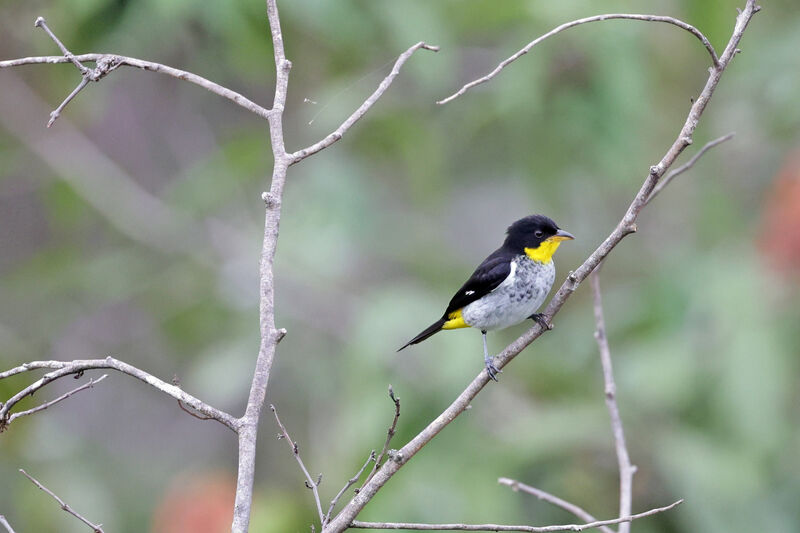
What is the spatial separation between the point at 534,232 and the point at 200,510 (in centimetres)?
253

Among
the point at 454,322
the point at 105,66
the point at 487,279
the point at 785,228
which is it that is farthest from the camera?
the point at 785,228

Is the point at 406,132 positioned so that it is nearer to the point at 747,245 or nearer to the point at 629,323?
the point at 629,323

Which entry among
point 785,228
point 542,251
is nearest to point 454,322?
point 542,251

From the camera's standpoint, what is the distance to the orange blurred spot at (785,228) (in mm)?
5301

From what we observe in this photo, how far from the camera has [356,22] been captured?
17.1ft

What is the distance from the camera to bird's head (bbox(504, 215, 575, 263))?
367 cm

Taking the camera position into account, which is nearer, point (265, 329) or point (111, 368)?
point (111, 368)

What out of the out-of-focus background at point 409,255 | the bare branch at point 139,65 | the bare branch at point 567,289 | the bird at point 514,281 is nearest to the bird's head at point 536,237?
the bird at point 514,281

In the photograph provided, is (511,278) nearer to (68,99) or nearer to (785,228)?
(68,99)

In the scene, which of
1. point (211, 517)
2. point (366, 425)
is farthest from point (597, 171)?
point (211, 517)

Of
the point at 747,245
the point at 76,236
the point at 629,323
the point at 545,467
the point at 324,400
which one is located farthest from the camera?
the point at 76,236

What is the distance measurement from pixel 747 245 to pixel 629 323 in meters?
1.10

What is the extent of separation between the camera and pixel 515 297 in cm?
Answer: 360

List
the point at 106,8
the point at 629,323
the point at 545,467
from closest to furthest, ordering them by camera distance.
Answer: the point at 106,8 → the point at 545,467 → the point at 629,323
